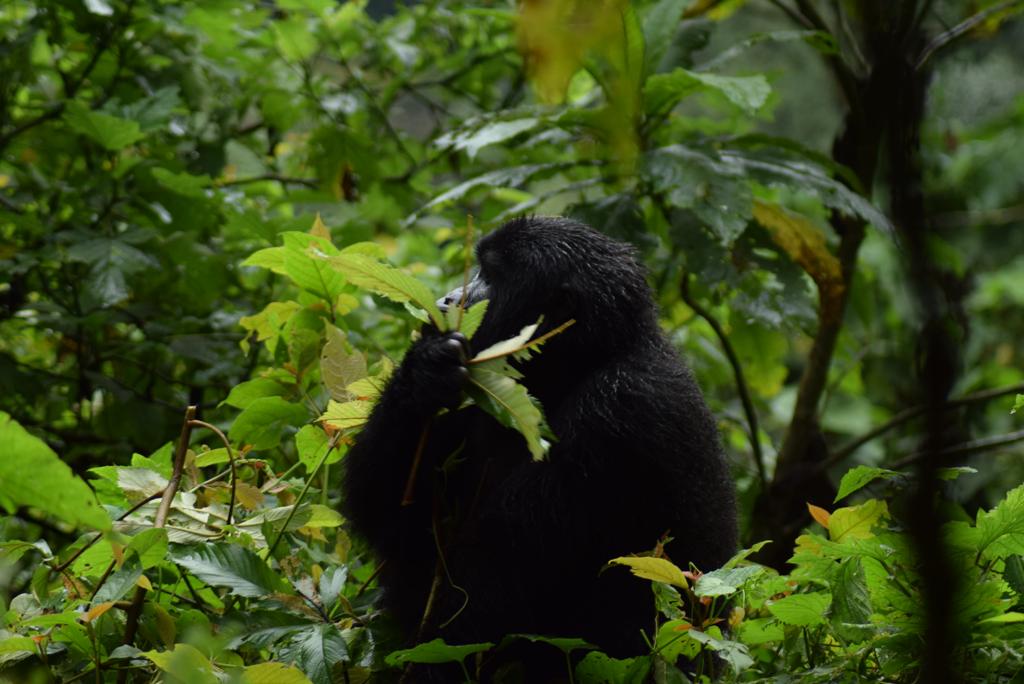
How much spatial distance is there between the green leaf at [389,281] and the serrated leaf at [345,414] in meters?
0.33

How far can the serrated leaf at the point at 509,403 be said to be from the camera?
75.0 inches

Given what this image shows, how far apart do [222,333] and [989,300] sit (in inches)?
258

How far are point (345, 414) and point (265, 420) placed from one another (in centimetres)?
40

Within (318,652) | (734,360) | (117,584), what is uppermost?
(117,584)

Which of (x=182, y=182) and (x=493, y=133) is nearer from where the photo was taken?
(x=493, y=133)

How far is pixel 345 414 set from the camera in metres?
2.37

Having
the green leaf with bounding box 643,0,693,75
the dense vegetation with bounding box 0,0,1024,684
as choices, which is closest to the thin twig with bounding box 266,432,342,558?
the dense vegetation with bounding box 0,0,1024,684

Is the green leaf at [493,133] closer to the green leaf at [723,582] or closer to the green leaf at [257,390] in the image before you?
the green leaf at [257,390]

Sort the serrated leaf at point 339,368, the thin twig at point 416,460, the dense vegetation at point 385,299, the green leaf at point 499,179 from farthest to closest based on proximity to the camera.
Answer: the green leaf at point 499,179 → the serrated leaf at point 339,368 → the thin twig at point 416,460 → the dense vegetation at point 385,299

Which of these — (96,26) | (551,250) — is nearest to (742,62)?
(96,26)

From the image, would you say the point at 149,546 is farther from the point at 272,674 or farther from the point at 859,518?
the point at 859,518

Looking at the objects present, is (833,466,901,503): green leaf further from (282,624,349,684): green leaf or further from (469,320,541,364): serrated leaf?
(282,624,349,684): green leaf

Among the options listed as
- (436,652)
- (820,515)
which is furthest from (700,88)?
(436,652)

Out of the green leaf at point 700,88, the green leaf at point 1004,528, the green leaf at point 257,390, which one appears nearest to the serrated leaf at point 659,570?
the green leaf at point 1004,528
